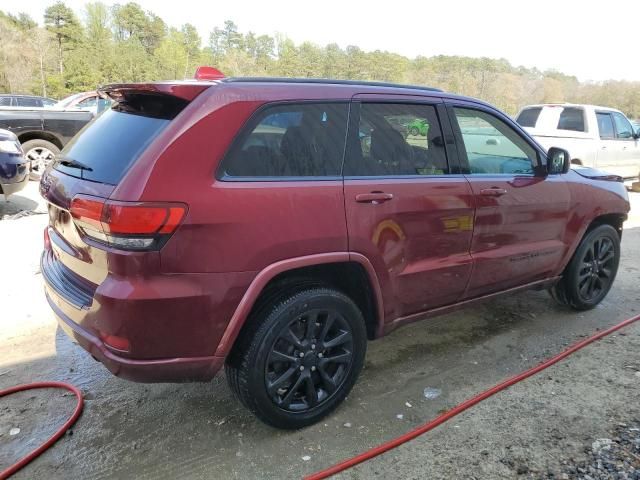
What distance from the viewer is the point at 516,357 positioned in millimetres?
3604

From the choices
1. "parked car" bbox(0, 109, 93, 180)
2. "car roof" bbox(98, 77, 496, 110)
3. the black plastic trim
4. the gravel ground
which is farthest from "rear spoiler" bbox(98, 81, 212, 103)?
"parked car" bbox(0, 109, 93, 180)

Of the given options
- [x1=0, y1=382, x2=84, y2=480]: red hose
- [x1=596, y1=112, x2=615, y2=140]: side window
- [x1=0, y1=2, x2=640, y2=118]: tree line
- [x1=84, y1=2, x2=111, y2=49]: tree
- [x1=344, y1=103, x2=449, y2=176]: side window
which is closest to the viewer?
[x1=0, y1=382, x2=84, y2=480]: red hose

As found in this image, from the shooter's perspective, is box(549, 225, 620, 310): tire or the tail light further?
box(549, 225, 620, 310): tire

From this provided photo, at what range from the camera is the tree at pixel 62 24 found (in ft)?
162

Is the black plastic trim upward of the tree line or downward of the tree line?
downward

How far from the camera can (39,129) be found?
31.3 ft

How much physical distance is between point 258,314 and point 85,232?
875mm

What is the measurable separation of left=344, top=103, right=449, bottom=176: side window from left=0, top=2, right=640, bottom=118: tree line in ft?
115

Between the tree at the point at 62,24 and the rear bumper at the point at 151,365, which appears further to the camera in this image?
the tree at the point at 62,24

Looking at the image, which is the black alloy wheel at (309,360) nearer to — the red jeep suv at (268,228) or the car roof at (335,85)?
the red jeep suv at (268,228)

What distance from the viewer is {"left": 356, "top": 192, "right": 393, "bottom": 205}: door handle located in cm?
267

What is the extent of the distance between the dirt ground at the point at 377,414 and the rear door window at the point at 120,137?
4.41 feet

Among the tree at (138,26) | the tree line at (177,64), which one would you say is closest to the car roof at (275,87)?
the tree line at (177,64)

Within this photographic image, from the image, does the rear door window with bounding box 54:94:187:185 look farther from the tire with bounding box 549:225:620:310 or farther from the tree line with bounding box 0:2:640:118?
the tree line with bounding box 0:2:640:118
